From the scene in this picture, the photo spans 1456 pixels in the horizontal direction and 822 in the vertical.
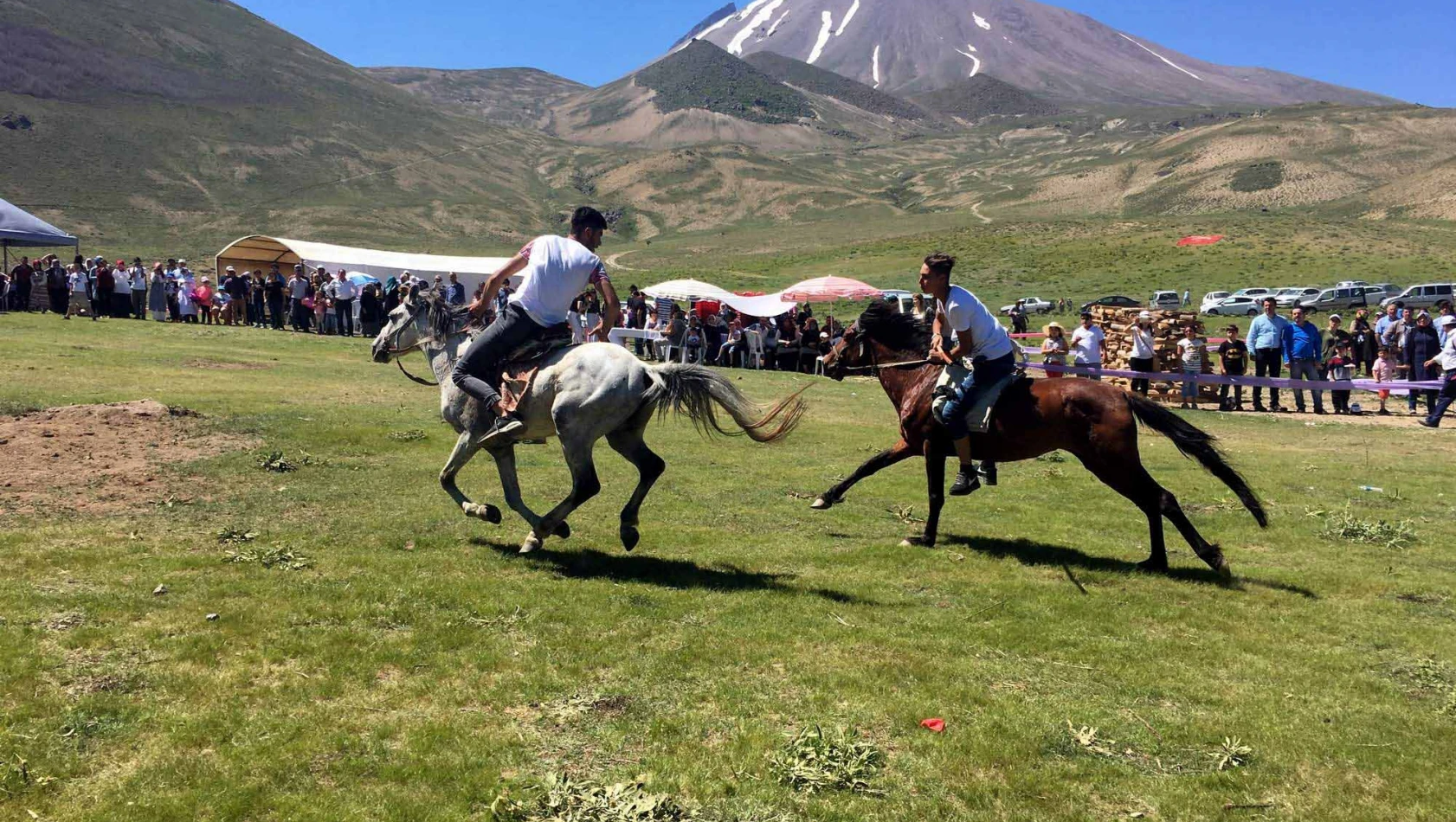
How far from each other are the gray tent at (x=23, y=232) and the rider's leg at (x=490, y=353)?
3564 cm

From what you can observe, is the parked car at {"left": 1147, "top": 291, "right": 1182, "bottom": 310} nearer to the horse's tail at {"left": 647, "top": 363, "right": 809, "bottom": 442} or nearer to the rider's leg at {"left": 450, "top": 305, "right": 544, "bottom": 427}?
the horse's tail at {"left": 647, "top": 363, "right": 809, "bottom": 442}

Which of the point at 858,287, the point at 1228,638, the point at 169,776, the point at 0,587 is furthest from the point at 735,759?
the point at 858,287

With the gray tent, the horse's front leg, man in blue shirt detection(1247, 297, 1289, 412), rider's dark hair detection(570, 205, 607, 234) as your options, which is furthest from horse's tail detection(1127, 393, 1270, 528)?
the gray tent

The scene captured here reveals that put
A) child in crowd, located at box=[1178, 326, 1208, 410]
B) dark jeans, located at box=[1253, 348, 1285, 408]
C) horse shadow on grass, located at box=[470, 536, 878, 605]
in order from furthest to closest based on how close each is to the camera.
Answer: child in crowd, located at box=[1178, 326, 1208, 410], dark jeans, located at box=[1253, 348, 1285, 408], horse shadow on grass, located at box=[470, 536, 878, 605]

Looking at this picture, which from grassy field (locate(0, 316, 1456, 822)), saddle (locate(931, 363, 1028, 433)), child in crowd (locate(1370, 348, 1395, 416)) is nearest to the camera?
grassy field (locate(0, 316, 1456, 822))

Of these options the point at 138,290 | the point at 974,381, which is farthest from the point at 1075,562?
the point at 138,290

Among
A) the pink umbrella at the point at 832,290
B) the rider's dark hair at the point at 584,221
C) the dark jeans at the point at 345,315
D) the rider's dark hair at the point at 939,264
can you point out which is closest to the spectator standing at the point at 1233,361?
the pink umbrella at the point at 832,290

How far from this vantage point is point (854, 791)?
4645 millimetres

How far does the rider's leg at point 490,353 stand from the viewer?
888 centimetres

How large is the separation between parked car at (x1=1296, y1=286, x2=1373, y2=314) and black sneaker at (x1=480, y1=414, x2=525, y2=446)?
54.2 meters

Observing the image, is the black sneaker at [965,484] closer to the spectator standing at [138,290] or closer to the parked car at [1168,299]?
the spectator standing at [138,290]

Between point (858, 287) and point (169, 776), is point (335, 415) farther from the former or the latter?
point (858, 287)

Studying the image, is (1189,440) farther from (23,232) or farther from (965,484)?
(23,232)

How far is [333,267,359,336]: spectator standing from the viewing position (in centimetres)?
3553
